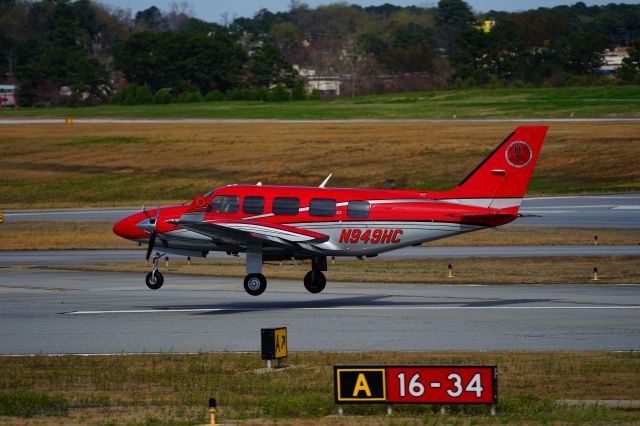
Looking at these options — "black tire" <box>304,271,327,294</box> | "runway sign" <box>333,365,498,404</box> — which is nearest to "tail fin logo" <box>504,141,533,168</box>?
"black tire" <box>304,271,327,294</box>

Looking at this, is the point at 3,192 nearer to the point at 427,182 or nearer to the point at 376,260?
the point at 427,182

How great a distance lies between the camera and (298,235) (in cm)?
3075

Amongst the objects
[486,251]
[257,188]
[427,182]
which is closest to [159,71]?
[427,182]

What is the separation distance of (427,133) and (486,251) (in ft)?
156

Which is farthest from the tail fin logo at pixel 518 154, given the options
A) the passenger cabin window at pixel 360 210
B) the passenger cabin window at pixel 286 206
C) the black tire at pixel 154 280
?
the black tire at pixel 154 280

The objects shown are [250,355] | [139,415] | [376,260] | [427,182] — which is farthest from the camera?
[427,182]

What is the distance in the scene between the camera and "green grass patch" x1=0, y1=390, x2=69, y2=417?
17.7m

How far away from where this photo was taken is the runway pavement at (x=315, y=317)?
24719mm

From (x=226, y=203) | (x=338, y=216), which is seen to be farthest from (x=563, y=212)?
(x=226, y=203)

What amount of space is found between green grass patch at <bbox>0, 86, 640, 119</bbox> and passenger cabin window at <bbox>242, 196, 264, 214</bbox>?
74958 millimetres

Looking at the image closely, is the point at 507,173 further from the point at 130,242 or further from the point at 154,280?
the point at 130,242

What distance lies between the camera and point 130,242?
5559 cm

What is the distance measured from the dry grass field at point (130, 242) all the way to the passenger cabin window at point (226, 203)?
2218 cm

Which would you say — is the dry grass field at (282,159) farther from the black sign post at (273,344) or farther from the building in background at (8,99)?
the building in background at (8,99)
